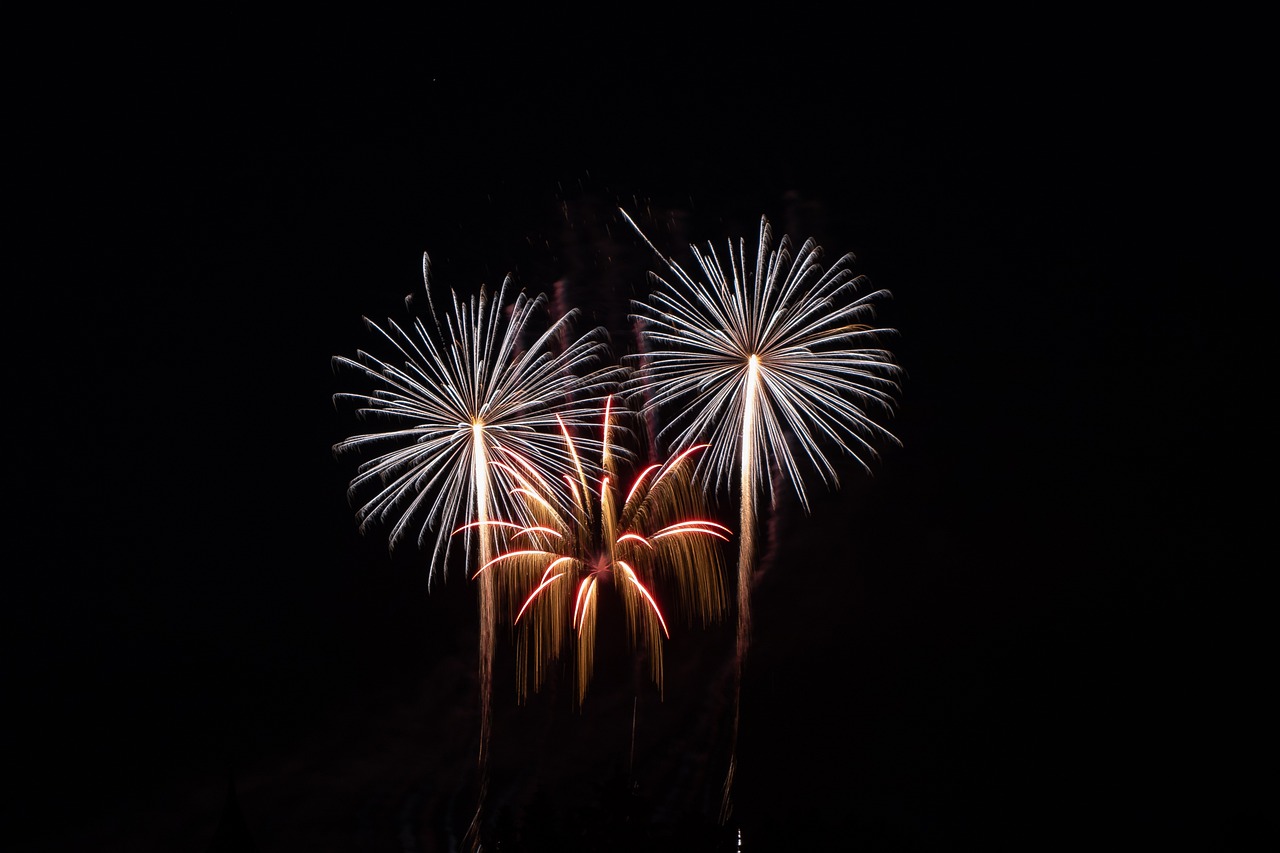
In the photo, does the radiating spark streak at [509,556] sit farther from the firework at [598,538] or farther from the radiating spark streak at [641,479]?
the radiating spark streak at [641,479]

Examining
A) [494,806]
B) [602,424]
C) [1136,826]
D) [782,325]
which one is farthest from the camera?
[1136,826]

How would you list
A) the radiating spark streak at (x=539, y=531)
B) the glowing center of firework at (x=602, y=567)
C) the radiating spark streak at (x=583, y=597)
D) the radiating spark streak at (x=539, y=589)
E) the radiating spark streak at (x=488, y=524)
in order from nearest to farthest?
the radiating spark streak at (x=488, y=524)
the radiating spark streak at (x=539, y=531)
the radiating spark streak at (x=539, y=589)
the glowing center of firework at (x=602, y=567)
the radiating spark streak at (x=583, y=597)

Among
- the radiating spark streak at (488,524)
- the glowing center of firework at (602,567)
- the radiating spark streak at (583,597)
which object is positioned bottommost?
the radiating spark streak at (583,597)

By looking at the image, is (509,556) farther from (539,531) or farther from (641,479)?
(641,479)

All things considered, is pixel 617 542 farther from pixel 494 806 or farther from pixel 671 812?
pixel 494 806

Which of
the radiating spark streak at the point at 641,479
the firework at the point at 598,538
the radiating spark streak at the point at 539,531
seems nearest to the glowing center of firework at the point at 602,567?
the firework at the point at 598,538

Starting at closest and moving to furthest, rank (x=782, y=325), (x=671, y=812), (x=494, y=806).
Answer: (x=782, y=325) < (x=671, y=812) < (x=494, y=806)

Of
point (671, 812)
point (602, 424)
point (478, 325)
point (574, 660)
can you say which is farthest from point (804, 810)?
point (478, 325)

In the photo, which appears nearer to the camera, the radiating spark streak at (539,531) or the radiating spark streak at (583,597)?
the radiating spark streak at (539,531)

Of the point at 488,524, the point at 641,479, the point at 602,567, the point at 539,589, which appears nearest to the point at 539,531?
the point at 488,524
